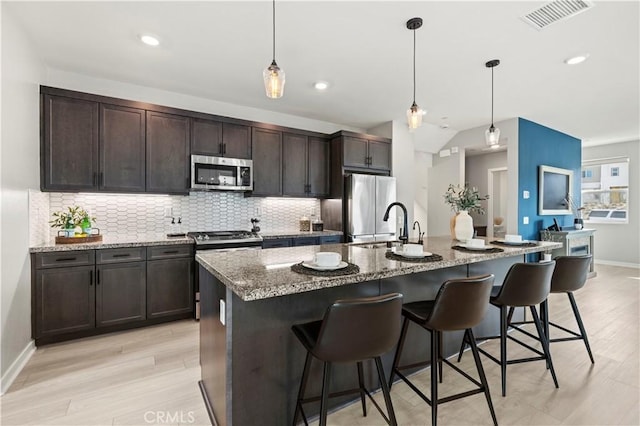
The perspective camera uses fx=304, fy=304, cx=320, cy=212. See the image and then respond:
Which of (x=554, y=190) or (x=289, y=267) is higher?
(x=554, y=190)

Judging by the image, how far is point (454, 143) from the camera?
5.94m

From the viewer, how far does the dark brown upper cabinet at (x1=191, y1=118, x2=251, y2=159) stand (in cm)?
369

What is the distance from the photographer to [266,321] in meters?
1.59

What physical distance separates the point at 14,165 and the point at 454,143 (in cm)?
623

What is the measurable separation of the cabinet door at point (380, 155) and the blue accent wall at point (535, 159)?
2.13 metres

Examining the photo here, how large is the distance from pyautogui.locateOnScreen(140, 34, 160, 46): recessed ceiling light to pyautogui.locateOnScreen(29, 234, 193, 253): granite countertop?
1.87 m

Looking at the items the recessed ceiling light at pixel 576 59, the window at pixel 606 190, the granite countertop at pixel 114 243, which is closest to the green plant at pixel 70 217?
the granite countertop at pixel 114 243

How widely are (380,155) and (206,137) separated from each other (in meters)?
2.63

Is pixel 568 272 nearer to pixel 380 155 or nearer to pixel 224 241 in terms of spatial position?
pixel 380 155

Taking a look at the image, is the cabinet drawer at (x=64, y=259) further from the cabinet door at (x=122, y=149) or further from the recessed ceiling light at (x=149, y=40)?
the recessed ceiling light at (x=149, y=40)

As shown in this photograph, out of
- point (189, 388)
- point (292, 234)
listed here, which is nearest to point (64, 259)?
point (189, 388)

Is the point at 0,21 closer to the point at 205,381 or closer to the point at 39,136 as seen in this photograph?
the point at 39,136

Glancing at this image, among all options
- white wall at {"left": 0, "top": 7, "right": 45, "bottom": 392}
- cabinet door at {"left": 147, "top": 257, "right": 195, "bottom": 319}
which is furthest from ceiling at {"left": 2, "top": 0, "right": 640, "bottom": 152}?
cabinet door at {"left": 147, "top": 257, "right": 195, "bottom": 319}

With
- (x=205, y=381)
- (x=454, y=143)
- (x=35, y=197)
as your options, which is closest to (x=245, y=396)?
(x=205, y=381)
